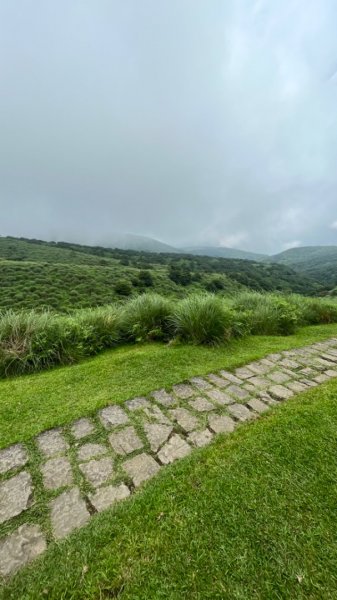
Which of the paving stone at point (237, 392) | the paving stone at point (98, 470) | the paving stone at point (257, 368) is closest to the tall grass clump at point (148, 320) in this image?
the paving stone at point (257, 368)

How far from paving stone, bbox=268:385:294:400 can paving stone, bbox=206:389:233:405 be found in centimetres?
54

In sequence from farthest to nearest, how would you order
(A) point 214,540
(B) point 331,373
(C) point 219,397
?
(B) point 331,373 < (C) point 219,397 < (A) point 214,540

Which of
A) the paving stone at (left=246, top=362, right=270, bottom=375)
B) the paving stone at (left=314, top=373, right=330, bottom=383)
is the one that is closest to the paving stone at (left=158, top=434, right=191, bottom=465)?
the paving stone at (left=246, top=362, right=270, bottom=375)

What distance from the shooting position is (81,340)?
3.98 meters

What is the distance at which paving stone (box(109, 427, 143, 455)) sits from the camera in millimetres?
2002

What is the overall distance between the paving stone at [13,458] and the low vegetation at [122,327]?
1630 mm

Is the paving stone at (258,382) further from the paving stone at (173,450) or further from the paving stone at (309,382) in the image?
the paving stone at (173,450)

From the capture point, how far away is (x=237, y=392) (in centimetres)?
288

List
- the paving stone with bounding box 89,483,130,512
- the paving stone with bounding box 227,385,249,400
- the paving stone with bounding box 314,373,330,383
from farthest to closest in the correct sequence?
1. the paving stone with bounding box 314,373,330,383
2. the paving stone with bounding box 227,385,249,400
3. the paving stone with bounding box 89,483,130,512

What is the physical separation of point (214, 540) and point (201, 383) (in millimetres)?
1729

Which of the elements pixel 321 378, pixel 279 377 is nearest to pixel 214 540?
pixel 279 377

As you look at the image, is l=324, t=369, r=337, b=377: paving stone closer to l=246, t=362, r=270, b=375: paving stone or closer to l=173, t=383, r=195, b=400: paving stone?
l=246, t=362, r=270, b=375: paving stone

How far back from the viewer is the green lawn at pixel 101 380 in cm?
233

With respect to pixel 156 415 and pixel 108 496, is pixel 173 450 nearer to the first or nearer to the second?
pixel 156 415
